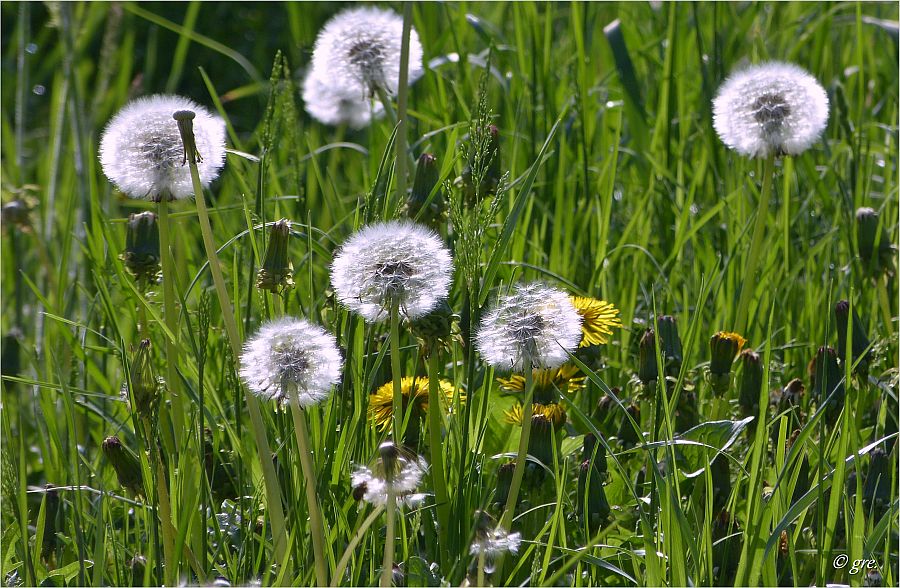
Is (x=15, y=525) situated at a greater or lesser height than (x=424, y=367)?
lesser

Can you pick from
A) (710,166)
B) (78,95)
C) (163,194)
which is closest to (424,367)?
(163,194)

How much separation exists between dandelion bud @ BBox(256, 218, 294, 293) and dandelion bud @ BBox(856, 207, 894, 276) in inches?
38.5

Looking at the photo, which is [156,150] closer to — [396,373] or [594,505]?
[396,373]

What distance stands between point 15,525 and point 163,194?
465 millimetres

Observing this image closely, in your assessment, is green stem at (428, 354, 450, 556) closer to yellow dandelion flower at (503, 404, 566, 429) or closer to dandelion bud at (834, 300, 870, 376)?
yellow dandelion flower at (503, 404, 566, 429)

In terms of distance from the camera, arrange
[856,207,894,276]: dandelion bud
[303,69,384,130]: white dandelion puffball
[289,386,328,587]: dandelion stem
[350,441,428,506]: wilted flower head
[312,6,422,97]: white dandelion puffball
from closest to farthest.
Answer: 1. [350,441,428,506]: wilted flower head
2. [289,386,328,587]: dandelion stem
3. [856,207,894,276]: dandelion bud
4. [312,6,422,97]: white dandelion puffball
5. [303,69,384,130]: white dandelion puffball

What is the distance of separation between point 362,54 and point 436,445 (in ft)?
2.81

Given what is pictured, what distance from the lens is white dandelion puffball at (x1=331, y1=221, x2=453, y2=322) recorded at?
1066 mm

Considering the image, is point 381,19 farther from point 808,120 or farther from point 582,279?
point 808,120

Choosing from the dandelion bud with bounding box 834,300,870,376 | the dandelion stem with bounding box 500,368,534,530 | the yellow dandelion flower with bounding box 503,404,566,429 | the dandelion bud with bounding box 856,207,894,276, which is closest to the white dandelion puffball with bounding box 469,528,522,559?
the dandelion stem with bounding box 500,368,534,530

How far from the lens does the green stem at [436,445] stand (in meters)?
1.13

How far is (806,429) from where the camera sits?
1.09 metres

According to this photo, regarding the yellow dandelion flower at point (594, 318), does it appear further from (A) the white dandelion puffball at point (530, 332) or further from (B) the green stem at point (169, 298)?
(B) the green stem at point (169, 298)

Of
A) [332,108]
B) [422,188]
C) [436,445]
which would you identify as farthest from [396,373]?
[332,108]
